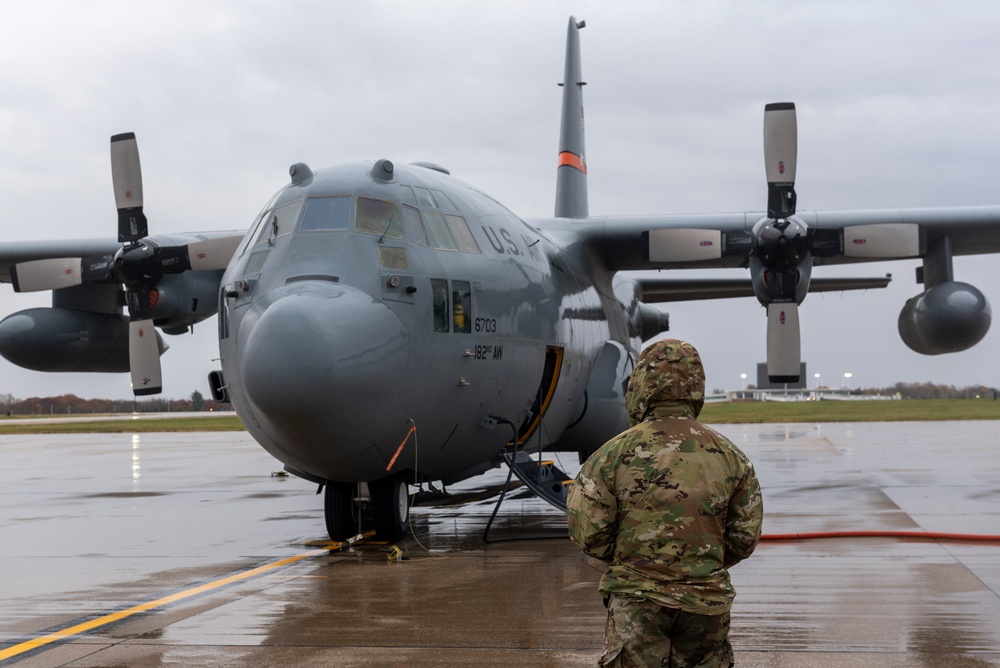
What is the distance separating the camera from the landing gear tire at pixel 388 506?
34.2 feet

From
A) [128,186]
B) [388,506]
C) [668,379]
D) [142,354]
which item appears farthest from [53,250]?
[668,379]

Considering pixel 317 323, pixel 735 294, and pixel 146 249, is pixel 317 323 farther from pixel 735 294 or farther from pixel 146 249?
pixel 735 294

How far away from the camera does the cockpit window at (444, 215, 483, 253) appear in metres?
10.8

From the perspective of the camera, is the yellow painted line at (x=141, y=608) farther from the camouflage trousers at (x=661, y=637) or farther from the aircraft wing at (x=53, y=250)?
the aircraft wing at (x=53, y=250)

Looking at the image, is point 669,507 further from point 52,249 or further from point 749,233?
point 52,249

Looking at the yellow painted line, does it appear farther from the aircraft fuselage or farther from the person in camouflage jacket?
the person in camouflage jacket

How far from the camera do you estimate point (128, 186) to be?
15.3 metres

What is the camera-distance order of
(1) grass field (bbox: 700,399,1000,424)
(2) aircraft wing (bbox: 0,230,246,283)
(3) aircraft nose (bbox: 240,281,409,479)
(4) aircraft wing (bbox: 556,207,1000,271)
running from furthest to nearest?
(1) grass field (bbox: 700,399,1000,424), (2) aircraft wing (bbox: 0,230,246,283), (4) aircraft wing (bbox: 556,207,1000,271), (3) aircraft nose (bbox: 240,281,409,479)

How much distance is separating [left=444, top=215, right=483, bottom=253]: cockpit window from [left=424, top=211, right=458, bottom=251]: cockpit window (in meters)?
0.08

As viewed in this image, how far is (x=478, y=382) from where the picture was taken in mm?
10492

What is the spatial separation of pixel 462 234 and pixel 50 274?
8.09m

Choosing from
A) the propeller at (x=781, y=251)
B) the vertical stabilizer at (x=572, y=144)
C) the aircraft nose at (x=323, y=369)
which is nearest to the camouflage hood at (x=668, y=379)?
the aircraft nose at (x=323, y=369)

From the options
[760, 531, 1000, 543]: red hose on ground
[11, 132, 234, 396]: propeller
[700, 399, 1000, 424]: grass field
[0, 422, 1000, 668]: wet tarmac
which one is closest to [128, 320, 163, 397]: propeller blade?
[11, 132, 234, 396]: propeller

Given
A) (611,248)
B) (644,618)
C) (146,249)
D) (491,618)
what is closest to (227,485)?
(146,249)
